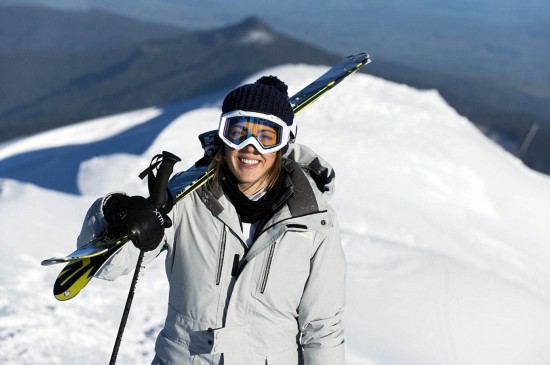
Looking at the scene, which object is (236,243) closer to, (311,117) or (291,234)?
(291,234)

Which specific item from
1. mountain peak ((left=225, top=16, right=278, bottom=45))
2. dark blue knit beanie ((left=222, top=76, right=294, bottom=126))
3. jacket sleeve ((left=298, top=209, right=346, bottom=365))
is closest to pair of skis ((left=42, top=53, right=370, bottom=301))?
dark blue knit beanie ((left=222, top=76, right=294, bottom=126))

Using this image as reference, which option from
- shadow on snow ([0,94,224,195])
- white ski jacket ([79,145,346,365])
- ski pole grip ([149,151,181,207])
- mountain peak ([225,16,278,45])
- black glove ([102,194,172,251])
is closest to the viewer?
black glove ([102,194,172,251])

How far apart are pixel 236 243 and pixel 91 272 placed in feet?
1.40

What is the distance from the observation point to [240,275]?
222 centimetres

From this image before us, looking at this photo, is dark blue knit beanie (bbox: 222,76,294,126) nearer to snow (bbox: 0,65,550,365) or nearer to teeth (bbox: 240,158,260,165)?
teeth (bbox: 240,158,260,165)

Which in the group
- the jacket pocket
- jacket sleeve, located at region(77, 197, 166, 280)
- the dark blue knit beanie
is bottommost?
the jacket pocket

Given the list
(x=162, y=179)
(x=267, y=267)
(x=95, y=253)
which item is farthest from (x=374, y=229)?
(x=95, y=253)

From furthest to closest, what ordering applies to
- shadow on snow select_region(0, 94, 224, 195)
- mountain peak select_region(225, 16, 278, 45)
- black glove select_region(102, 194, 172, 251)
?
mountain peak select_region(225, 16, 278, 45), shadow on snow select_region(0, 94, 224, 195), black glove select_region(102, 194, 172, 251)

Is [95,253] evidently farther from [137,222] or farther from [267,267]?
[267,267]

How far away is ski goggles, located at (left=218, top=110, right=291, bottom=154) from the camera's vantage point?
7.31 feet

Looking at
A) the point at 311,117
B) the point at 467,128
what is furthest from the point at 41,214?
the point at 467,128

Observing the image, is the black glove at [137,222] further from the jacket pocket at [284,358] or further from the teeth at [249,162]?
the jacket pocket at [284,358]

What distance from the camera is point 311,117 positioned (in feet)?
34.9

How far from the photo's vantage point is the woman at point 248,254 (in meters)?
2.22
